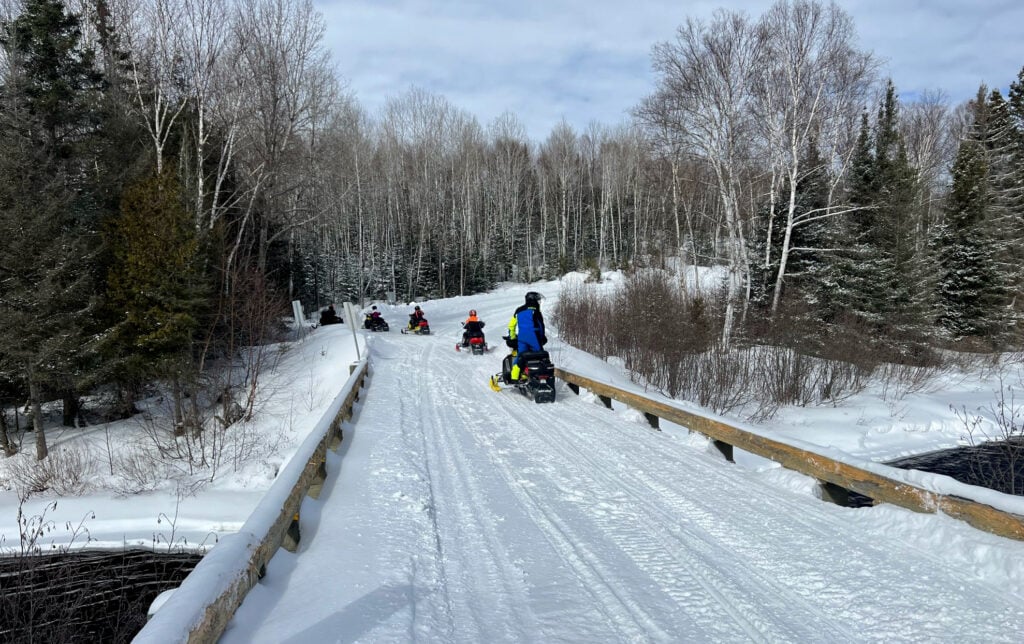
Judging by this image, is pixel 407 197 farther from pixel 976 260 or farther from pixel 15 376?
pixel 976 260

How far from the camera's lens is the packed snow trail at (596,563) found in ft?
9.52

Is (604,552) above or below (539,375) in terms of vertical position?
below

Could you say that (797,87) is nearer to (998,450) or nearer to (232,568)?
(998,450)

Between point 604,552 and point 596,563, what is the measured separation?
0.56 feet

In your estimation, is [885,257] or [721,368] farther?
[885,257]

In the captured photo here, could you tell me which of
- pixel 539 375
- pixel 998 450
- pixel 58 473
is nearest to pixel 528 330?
pixel 539 375

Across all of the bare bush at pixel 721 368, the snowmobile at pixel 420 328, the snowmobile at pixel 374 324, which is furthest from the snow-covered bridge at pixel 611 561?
the snowmobile at pixel 374 324

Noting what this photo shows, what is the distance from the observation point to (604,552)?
3.82 m

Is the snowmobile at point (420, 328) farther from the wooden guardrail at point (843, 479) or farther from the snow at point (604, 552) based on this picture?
the wooden guardrail at point (843, 479)

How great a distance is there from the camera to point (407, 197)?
53.8m

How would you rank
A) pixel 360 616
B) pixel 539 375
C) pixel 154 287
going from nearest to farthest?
1. pixel 360 616
2. pixel 539 375
3. pixel 154 287

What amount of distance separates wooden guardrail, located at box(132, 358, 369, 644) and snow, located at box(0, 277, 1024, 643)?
153 mm

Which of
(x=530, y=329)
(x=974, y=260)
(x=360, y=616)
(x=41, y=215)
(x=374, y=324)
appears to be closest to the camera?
(x=360, y=616)

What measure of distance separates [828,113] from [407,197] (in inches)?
1627
